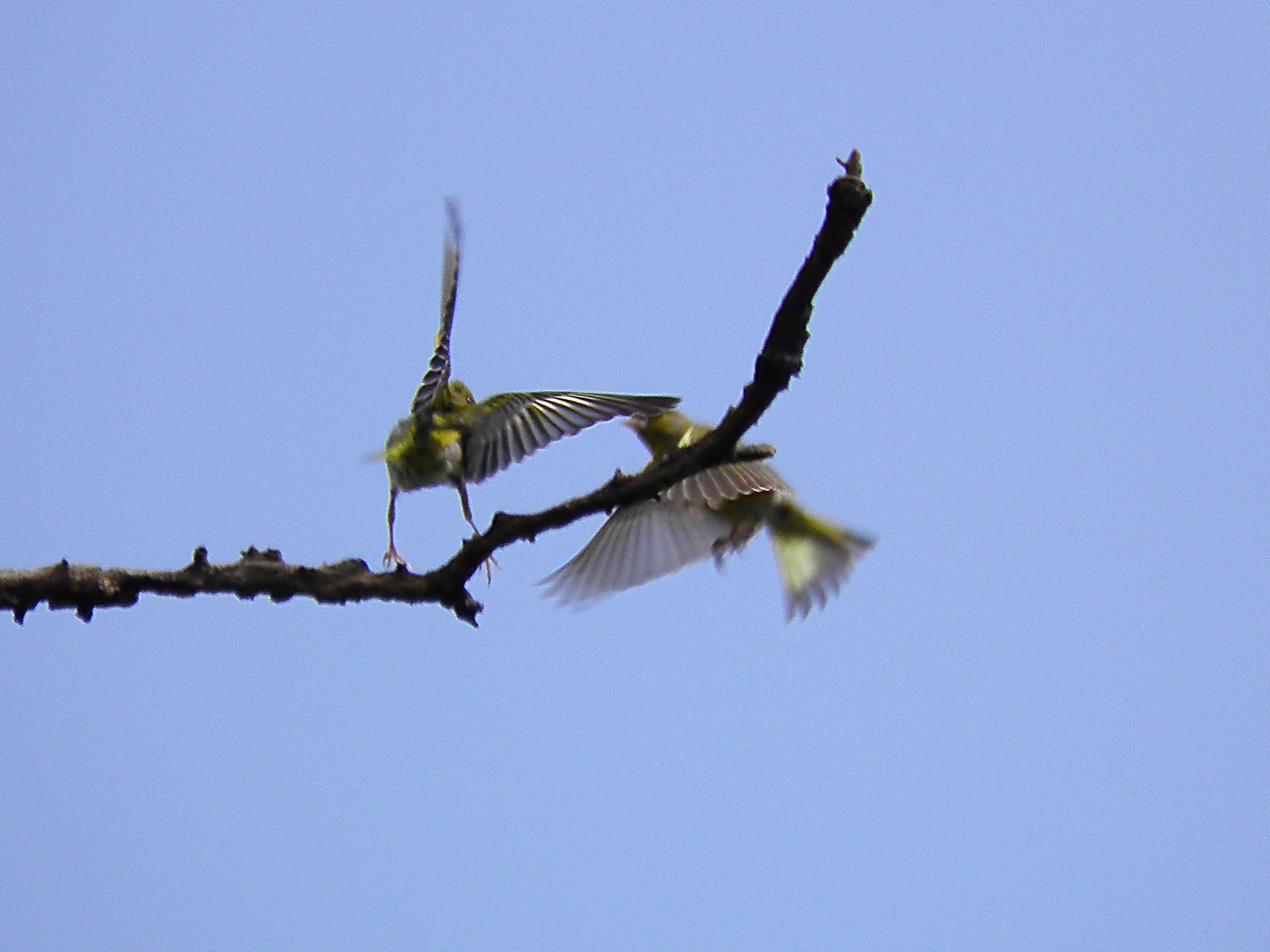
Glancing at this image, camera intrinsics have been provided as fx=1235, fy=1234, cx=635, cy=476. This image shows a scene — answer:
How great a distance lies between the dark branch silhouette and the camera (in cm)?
254

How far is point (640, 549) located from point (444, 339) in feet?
5.44

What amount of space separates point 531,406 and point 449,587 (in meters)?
1.39

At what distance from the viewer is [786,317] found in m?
2.64

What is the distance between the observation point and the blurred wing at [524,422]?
167 inches

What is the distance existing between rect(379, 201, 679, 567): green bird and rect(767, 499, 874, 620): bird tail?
172 centimetres

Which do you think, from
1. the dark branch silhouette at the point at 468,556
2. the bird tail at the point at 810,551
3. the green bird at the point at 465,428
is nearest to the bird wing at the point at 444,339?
the green bird at the point at 465,428

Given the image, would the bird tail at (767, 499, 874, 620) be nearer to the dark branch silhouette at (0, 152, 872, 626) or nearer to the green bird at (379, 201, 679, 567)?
the green bird at (379, 201, 679, 567)

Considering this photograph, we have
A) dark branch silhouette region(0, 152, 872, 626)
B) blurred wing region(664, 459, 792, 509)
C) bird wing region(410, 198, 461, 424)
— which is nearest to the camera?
dark branch silhouette region(0, 152, 872, 626)

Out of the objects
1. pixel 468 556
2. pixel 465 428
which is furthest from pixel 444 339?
pixel 468 556

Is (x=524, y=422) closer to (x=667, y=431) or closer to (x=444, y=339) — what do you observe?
(x=444, y=339)

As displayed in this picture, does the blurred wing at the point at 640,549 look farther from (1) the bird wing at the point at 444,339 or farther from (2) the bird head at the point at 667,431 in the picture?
(1) the bird wing at the point at 444,339

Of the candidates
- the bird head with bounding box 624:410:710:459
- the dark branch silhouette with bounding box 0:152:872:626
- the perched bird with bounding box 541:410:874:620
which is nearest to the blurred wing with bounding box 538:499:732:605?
the perched bird with bounding box 541:410:874:620

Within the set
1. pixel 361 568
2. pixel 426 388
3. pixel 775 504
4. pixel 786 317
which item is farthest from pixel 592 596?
pixel 786 317

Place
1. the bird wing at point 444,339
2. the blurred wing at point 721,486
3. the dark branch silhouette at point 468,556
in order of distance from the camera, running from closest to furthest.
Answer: the dark branch silhouette at point 468,556, the bird wing at point 444,339, the blurred wing at point 721,486
